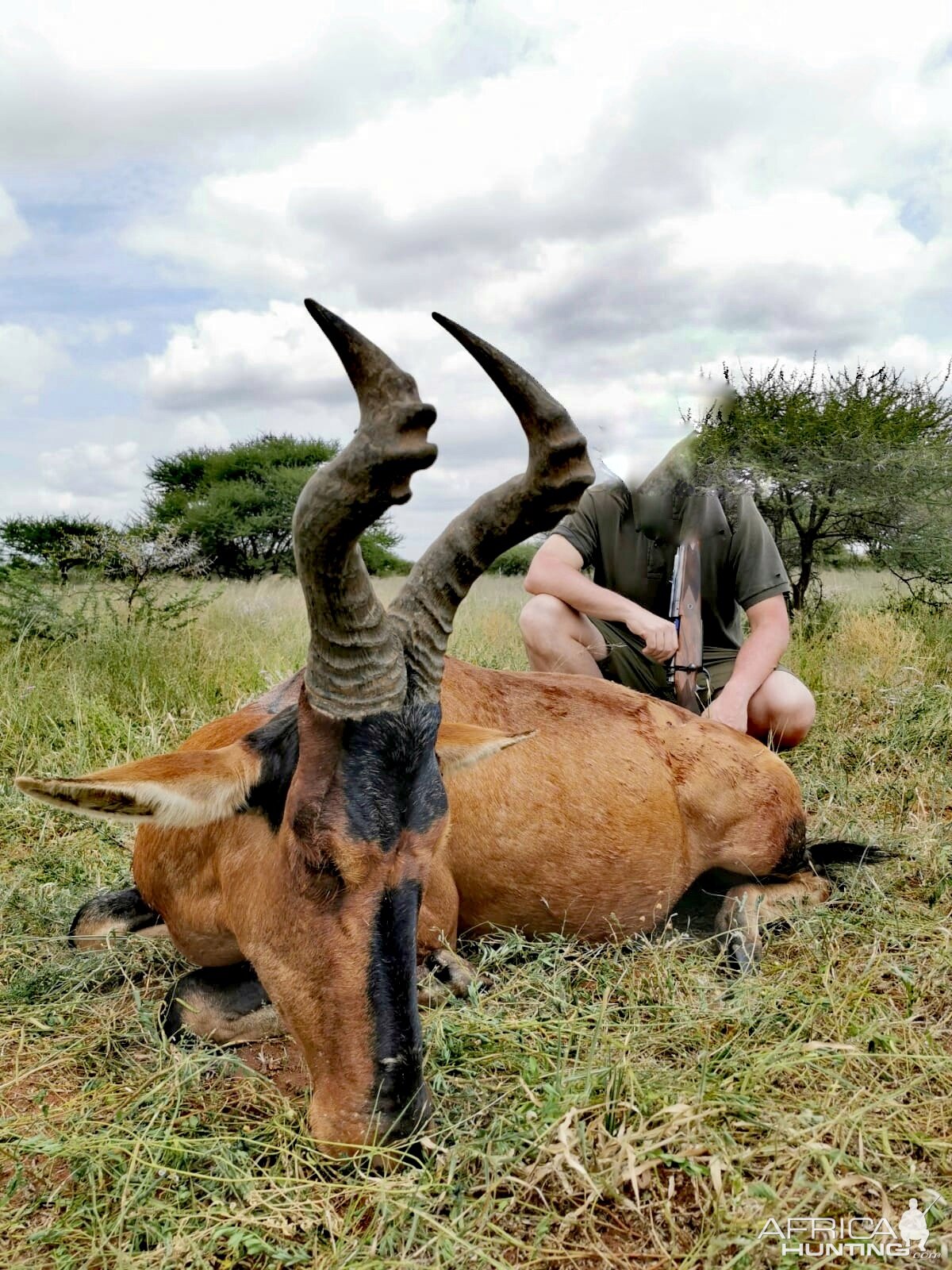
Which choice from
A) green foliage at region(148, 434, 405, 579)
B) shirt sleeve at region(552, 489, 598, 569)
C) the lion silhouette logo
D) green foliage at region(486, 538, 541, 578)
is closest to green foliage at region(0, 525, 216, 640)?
shirt sleeve at region(552, 489, 598, 569)

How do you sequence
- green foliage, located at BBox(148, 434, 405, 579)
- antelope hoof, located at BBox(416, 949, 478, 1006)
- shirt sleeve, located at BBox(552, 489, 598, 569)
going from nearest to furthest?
1. antelope hoof, located at BBox(416, 949, 478, 1006)
2. shirt sleeve, located at BBox(552, 489, 598, 569)
3. green foliage, located at BBox(148, 434, 405, 579)

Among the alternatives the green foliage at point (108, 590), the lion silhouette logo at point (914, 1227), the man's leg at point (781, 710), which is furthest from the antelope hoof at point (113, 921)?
the green foliage at point (108, 590)

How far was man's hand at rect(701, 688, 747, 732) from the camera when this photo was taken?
5.29 meters

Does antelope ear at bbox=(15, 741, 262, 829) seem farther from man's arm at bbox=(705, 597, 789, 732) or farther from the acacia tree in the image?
the acacia tree

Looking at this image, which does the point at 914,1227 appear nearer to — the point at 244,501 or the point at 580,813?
the point at 580,813

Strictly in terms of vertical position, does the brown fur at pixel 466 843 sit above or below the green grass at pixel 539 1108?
above

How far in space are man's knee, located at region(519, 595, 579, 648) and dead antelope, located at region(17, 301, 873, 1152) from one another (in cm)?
205

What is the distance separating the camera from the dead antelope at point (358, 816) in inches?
101

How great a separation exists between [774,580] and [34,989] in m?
4.39

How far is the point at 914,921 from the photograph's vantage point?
13.9 ft

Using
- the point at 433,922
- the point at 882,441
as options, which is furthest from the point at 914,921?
the point at 882,441

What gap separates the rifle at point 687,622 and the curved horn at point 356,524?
328cm

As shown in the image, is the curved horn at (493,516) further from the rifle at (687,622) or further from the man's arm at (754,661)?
the rifle at (687,622)

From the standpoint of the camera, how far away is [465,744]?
10.5ft
